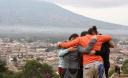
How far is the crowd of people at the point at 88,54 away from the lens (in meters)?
8.57

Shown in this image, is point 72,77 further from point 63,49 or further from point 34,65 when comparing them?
point 34,65

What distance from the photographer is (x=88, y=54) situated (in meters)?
8.63

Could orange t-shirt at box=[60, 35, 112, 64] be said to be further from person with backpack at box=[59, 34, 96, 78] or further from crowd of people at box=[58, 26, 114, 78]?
person with backpack at box=[59, 34, 96, 78]

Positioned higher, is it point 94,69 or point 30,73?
point 94,69

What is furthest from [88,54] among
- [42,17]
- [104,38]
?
[42,17]

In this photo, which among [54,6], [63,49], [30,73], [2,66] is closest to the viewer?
[63,49]

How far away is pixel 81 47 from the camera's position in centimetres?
873

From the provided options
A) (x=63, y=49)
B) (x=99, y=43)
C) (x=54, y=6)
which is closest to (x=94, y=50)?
(x=99, y=43)

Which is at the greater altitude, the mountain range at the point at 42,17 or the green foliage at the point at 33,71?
the green foliage at the point at 33,71

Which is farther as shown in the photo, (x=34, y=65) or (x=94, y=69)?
(x=34, y=65)

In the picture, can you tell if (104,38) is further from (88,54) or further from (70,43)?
(70,43)

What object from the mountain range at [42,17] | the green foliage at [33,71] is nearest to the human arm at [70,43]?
the green foliage at [33,71]

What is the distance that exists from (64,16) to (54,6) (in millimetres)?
15223

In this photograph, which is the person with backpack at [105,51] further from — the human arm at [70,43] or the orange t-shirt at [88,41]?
the human arm at [70,43]
